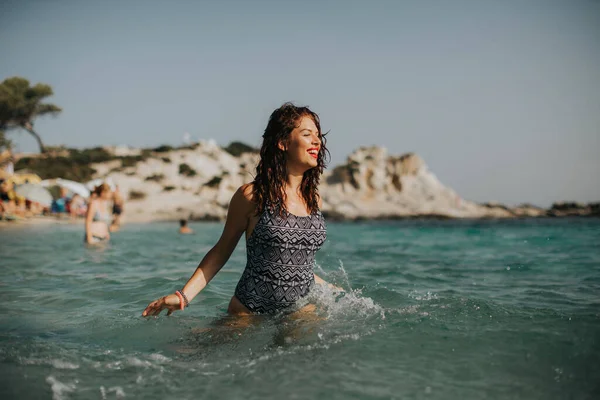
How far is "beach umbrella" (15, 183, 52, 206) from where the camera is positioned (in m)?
26.5

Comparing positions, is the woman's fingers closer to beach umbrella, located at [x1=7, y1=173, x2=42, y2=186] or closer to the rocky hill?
beach umbrella, located at [x1=7, y1=173, x2=42, y2=186]

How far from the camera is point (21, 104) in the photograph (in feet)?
149

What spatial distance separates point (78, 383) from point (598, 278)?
21.7 feet

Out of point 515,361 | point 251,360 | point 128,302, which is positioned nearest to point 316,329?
point 251,360

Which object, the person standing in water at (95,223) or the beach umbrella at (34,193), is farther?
the beach umbrella at (34,193)

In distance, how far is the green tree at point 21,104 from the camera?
44531 millimetres

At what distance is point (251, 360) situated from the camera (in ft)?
9.49

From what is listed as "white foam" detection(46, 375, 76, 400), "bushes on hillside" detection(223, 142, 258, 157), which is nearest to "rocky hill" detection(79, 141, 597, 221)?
"bushes on hillside" detection(223, 142, 258, 157)

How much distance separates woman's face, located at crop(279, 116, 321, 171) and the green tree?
165 feet

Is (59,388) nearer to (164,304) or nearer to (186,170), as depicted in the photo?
(164,304)

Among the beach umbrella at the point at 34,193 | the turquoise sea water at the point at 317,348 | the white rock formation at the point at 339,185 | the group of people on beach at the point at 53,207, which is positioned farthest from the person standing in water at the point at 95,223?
the white rock formation at the point at 339,185

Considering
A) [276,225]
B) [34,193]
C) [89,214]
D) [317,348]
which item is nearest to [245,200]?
[276,225]

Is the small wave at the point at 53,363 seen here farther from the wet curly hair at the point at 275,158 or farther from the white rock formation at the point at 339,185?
the white rock formation at the point at 339,185

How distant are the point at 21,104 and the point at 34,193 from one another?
78.7ft
